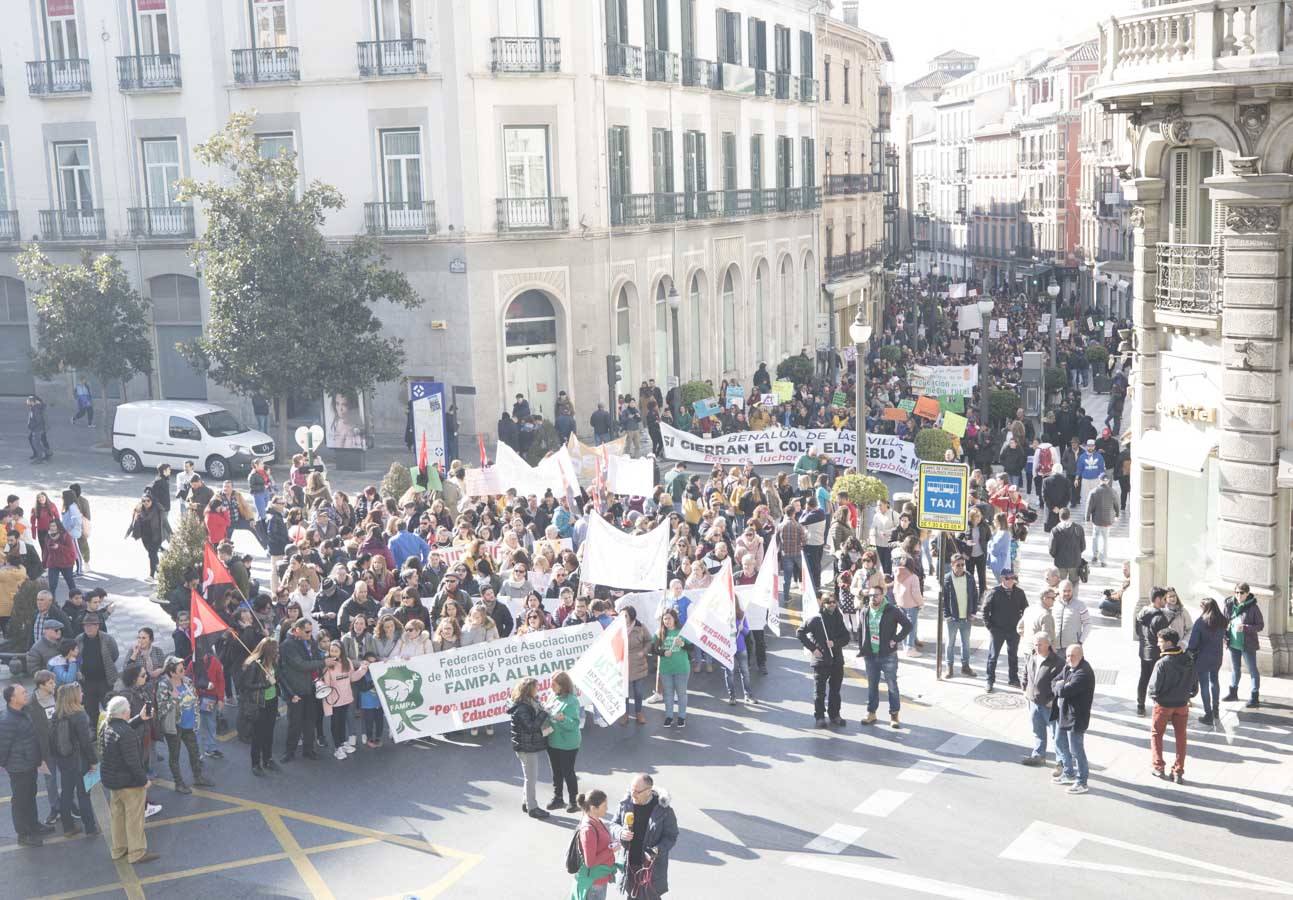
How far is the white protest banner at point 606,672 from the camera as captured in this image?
16641mm

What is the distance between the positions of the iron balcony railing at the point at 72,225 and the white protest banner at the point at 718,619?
29.9 meters

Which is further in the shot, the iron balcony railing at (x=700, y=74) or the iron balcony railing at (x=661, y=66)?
the iron balcony railing at (x=700, y=74)

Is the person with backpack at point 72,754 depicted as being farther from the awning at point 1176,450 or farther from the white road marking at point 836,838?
the awning at point 1176,450

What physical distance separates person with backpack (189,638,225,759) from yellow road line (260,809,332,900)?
6.69 ft

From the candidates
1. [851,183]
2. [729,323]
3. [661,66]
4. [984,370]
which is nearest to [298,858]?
[984,370]

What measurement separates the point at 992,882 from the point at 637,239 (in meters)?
31.7

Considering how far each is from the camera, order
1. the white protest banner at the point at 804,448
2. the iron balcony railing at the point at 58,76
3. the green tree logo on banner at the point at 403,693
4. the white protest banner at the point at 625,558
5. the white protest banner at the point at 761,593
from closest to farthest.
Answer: the green tree logo on banner at the point at 403,693
the white protest banner at the point at 761,593
the white protest banner at the point at 625,558
the white protest banner at the point at 804,448
the iron balcony railing at the point at 58,76

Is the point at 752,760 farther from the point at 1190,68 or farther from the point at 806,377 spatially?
the point at 806,377

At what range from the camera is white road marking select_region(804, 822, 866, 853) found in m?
14.2

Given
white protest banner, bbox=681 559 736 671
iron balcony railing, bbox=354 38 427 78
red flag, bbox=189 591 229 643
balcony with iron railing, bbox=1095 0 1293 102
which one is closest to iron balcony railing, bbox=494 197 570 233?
iron balcony railing, bbox=354 38 427 78

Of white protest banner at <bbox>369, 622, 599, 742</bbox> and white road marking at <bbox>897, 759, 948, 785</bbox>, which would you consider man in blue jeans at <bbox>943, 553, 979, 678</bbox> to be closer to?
white road marking at <bbox>897, 759, 948, 785</bbox>

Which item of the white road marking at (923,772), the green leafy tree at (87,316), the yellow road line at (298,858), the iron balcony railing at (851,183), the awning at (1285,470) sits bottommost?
the white road marking at (923,772)

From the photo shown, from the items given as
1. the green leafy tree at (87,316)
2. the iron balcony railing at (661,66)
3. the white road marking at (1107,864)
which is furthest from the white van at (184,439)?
the white road marking at (1107,864)

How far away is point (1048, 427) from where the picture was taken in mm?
33312
